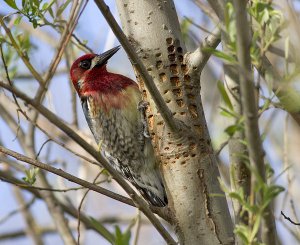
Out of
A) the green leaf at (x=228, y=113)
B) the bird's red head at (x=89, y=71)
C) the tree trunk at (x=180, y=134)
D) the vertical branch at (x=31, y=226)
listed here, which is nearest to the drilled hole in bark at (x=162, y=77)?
the tree trunk at (x=180, y=134)

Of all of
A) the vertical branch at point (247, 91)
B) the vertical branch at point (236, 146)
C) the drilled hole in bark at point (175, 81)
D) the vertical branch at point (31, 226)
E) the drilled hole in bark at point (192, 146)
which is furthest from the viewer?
the vertical branch at point (31, 226)

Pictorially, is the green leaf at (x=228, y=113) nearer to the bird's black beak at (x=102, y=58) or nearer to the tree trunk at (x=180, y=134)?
the tree trunk at (x=180, y=134)

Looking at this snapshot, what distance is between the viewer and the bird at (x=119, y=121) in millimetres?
3506

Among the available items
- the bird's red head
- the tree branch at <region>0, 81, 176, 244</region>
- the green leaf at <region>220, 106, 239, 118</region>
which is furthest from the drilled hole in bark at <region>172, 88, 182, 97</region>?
the bird's red head

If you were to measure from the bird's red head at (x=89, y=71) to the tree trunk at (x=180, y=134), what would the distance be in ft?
4.03

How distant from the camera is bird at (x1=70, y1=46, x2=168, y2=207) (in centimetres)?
351

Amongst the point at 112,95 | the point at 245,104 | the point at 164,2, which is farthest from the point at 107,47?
the point at 245,104

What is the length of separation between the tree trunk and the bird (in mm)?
784

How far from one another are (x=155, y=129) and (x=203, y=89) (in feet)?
7.97

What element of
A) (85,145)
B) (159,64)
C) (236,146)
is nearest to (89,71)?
(159,64)

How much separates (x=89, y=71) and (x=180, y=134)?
1.63 metres

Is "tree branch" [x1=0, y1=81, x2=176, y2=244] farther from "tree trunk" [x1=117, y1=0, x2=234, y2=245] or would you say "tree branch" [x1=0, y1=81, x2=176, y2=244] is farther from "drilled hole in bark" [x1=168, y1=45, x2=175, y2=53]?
"drilled hole in bark" [x1=168, y1=45, x2=175, y2=53]

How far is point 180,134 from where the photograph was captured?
8.00ft

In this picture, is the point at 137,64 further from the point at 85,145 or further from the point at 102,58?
the point at 102,58
